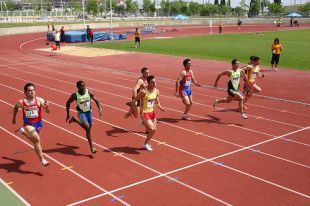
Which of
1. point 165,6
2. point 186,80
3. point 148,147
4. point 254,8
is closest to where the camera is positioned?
point 148,147

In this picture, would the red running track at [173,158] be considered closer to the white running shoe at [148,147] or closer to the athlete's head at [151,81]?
the white running shoe at [148,147]

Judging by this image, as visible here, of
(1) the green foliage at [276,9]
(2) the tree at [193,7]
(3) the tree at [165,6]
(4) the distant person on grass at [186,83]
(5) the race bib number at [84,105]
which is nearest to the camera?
(5) the race bib number at [84,105]

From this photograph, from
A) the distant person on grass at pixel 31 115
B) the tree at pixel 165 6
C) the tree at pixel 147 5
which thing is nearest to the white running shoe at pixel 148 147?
the distant person on grass at pixel 31 115

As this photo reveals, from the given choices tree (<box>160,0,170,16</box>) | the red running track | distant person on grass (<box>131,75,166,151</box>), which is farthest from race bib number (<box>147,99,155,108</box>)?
tree (<box>160,0,170,16</box>)

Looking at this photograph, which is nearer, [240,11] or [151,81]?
[151,81]

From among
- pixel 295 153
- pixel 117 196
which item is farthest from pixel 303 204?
pixel 117 196

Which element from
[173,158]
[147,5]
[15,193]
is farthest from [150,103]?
[147,5]

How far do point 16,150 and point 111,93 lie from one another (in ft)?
22.7

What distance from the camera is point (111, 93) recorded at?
1551 cm

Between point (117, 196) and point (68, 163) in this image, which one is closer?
point (117, 196)

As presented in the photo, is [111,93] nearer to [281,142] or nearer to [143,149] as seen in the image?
[143,149]

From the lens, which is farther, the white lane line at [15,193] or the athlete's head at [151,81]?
the athlete's head at [151,81]

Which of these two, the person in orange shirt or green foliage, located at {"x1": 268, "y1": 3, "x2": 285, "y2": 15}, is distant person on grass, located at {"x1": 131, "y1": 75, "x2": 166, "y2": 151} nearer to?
the person in orange shirt

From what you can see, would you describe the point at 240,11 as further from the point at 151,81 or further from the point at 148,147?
the point at 148,147
